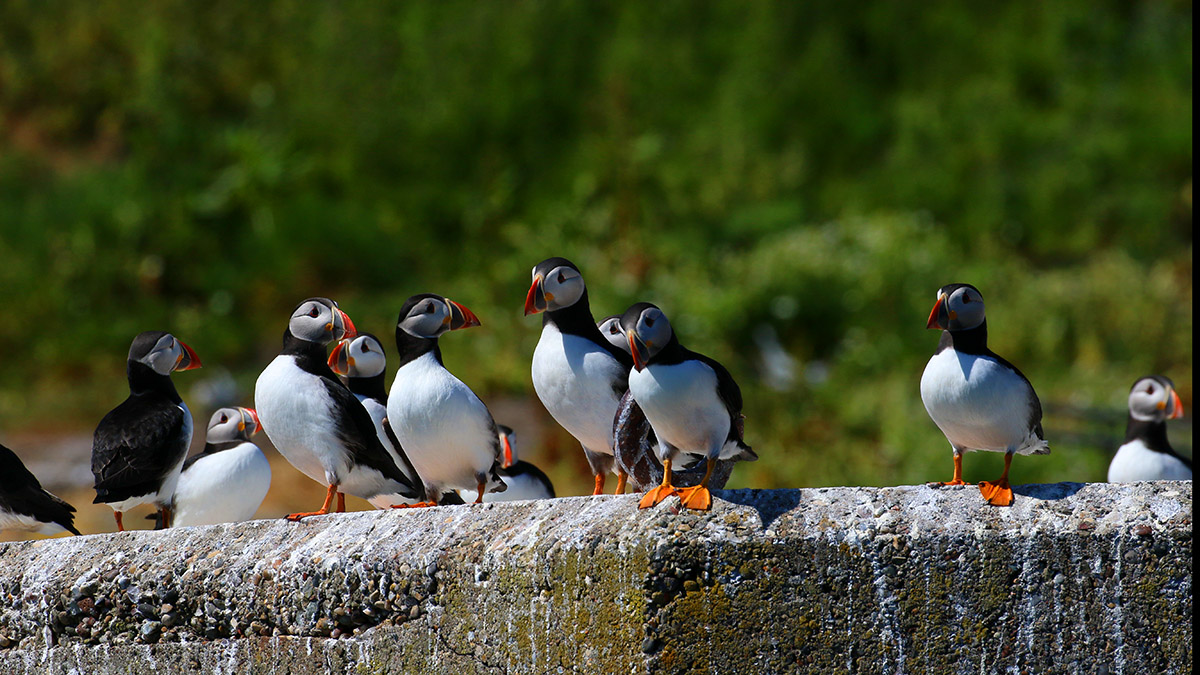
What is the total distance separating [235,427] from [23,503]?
2.60 ft

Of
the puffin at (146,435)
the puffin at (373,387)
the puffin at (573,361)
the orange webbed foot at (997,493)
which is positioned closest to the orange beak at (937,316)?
the orange webbed foot at (997,493)

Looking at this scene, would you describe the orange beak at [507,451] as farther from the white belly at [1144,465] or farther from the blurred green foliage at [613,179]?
the blurred green foliage at [613,179]

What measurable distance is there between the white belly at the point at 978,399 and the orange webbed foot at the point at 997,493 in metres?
0.18

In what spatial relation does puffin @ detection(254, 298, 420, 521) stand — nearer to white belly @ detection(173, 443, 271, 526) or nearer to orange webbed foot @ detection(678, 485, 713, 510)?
white belly @ detection(173, 443, 271, 526)

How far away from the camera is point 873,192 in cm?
1762

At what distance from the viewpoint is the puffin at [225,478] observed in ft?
16.1

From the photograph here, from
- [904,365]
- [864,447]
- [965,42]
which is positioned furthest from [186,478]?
[965,42]

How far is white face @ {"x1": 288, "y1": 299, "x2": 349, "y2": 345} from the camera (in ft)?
14.1

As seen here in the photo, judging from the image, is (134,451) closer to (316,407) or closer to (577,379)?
(316,407)

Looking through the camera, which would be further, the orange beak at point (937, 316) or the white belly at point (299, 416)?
the white belly at point (299, 416)

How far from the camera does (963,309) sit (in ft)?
11.5

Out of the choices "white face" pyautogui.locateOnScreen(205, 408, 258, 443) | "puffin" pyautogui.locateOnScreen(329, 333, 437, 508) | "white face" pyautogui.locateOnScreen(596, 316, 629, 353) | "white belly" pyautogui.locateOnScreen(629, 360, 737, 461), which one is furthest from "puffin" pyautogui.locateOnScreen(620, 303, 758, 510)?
"white face" pyautogui.locateOnScreen(205, 408, 258, 443)

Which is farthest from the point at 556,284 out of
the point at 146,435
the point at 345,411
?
the point at 146,435

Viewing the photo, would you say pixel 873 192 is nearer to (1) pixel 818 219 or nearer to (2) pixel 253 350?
(1) pixel 818 219
